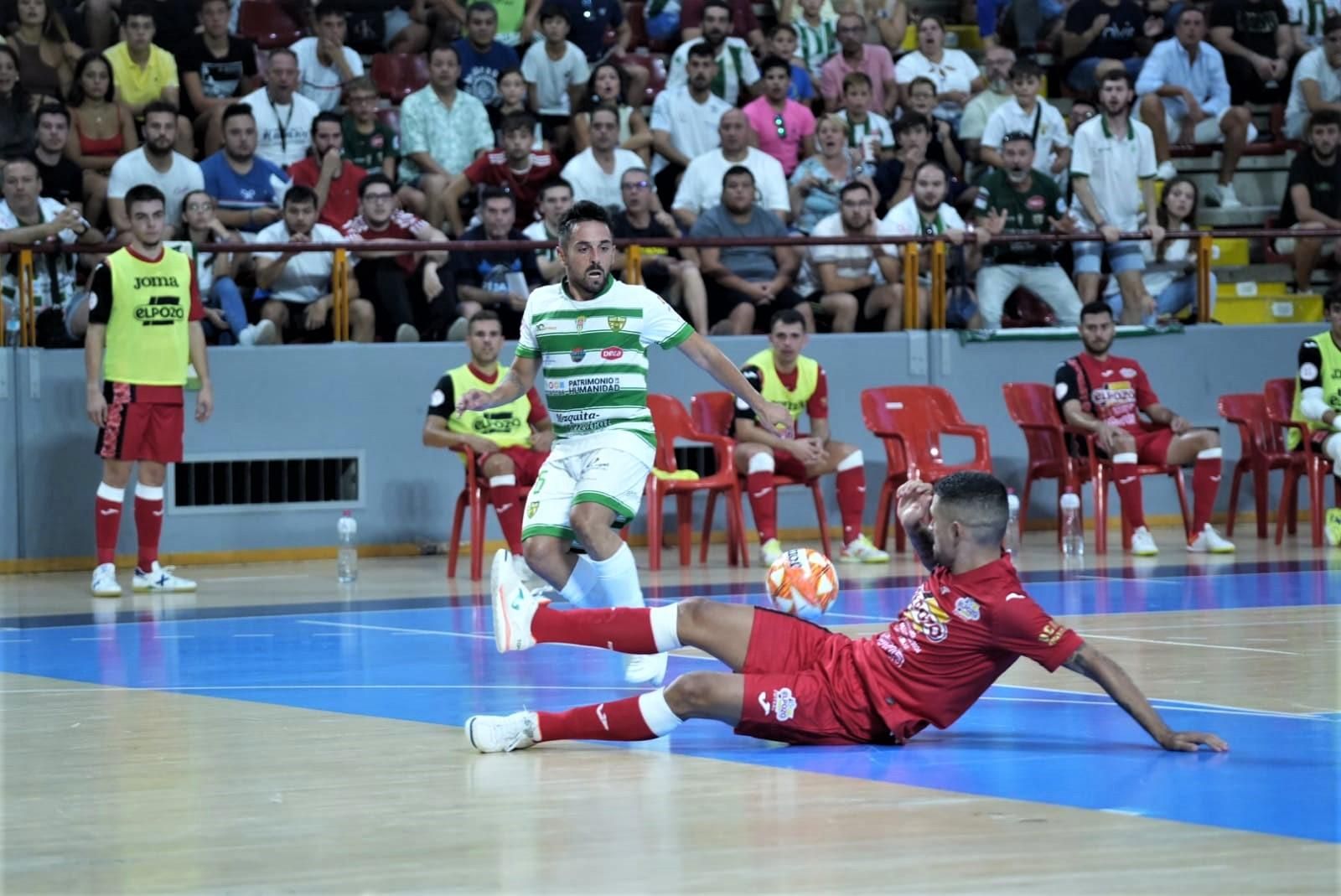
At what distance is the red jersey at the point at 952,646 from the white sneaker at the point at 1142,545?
8.49 meters

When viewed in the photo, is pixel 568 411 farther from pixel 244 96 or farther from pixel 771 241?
pixel 244 96

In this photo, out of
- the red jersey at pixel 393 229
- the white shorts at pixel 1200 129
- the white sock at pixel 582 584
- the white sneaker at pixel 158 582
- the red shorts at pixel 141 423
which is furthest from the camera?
the white shorts at pixel 1200 129

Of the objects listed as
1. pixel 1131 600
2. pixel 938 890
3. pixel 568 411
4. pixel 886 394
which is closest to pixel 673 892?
pixel 938 890

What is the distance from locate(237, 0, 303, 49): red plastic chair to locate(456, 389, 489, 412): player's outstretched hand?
32.7 ft

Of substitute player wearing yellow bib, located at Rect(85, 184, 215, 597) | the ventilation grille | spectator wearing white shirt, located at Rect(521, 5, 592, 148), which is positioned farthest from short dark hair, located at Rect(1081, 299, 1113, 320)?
substitute player wearing yellow bib, located at Rect(85, 184, 215, 597)

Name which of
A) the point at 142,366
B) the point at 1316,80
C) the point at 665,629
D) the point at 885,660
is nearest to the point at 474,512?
the point at 142,366

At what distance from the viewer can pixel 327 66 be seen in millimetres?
17312

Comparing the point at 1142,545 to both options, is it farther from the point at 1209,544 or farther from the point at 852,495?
the point at 852,495

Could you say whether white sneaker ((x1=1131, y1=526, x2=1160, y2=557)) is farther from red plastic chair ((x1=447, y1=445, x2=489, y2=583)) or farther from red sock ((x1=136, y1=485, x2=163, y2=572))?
red sock ((x1=136, y1=485, x2=163, y2=572))

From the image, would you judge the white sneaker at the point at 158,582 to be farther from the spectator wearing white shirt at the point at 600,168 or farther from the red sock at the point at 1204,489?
the red sock at the point at 1204,489

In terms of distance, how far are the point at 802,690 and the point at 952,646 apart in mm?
510

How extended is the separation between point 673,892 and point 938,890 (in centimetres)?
61

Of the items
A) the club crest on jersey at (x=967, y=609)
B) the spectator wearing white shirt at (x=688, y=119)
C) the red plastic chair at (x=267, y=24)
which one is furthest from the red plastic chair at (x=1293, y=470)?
the club crest on jersey at (x=967, y=609)

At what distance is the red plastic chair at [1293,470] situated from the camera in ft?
50.6
